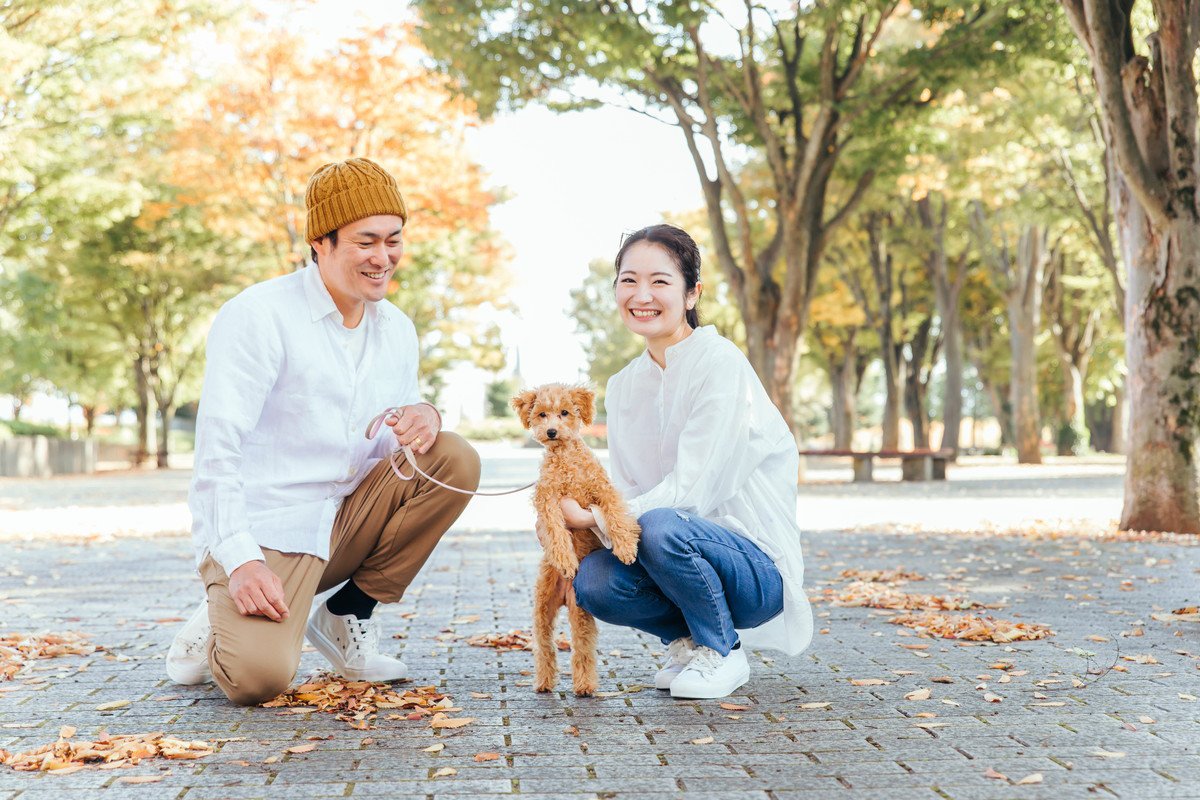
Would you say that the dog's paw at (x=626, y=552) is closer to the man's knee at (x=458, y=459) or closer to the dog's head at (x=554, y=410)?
the dog's head at (x=554, y=410)

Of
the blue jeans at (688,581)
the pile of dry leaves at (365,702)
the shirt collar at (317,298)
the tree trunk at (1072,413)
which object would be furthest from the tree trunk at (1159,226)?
the tree trunk at (1072,413)

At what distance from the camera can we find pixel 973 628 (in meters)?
5.48

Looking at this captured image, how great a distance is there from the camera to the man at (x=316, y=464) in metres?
3.94

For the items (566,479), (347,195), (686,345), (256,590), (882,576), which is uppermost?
(347,195)

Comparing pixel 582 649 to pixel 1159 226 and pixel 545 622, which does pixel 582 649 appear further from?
pixel 1159 226

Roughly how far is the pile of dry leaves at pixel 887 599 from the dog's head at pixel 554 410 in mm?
3217

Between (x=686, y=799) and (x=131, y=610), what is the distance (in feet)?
15.4

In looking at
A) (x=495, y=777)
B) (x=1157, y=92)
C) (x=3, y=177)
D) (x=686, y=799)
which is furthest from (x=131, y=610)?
(x=3, y=177)

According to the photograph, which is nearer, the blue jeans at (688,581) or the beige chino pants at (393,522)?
the blue jeans at (688,581)

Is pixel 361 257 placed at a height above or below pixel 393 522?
above

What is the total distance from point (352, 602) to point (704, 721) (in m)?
1.50

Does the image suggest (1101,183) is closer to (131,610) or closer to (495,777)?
(131,610)

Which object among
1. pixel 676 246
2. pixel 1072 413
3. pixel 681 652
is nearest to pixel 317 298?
pixel 676 246

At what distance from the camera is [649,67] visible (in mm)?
15117
